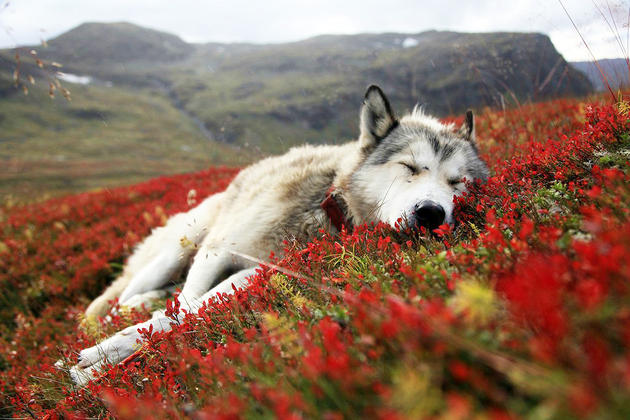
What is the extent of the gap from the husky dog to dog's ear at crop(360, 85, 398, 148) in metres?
0.01

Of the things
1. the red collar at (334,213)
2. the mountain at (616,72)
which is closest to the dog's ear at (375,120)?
the red collar at (334,213)

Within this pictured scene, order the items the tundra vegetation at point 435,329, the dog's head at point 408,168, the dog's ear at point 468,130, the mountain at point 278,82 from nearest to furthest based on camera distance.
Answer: the tundra vegetation at point 435,329, the dog's head at point 408,168, the dog's ear at point 468,130, the mountain at point 278,82

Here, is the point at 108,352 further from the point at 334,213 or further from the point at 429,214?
the point at 429,214

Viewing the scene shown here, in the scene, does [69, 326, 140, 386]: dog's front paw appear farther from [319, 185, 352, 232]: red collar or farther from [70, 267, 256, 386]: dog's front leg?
[319, 185, 352, 232]: red collar

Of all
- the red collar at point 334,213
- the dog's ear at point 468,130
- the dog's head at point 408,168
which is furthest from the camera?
the dog's ear at point 468,130

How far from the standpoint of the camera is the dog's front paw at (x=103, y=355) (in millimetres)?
2917

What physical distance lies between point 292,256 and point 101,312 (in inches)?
152

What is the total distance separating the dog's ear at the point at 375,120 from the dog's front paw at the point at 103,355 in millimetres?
3511

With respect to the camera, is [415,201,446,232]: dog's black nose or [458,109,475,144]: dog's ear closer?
[415,201,446,232]: dog's black nose

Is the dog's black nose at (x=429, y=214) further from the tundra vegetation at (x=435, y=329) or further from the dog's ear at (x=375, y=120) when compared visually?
the dog's ear at (x=375, y=120)

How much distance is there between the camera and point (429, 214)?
→ 3035 mm

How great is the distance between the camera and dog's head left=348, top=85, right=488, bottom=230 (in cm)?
318

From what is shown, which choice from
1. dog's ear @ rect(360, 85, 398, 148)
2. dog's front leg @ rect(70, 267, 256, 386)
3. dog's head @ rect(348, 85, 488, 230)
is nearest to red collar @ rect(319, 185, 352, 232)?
dog's head @ rect(348, 85, 488, 230)

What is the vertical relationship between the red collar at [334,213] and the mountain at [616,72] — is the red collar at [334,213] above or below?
below
